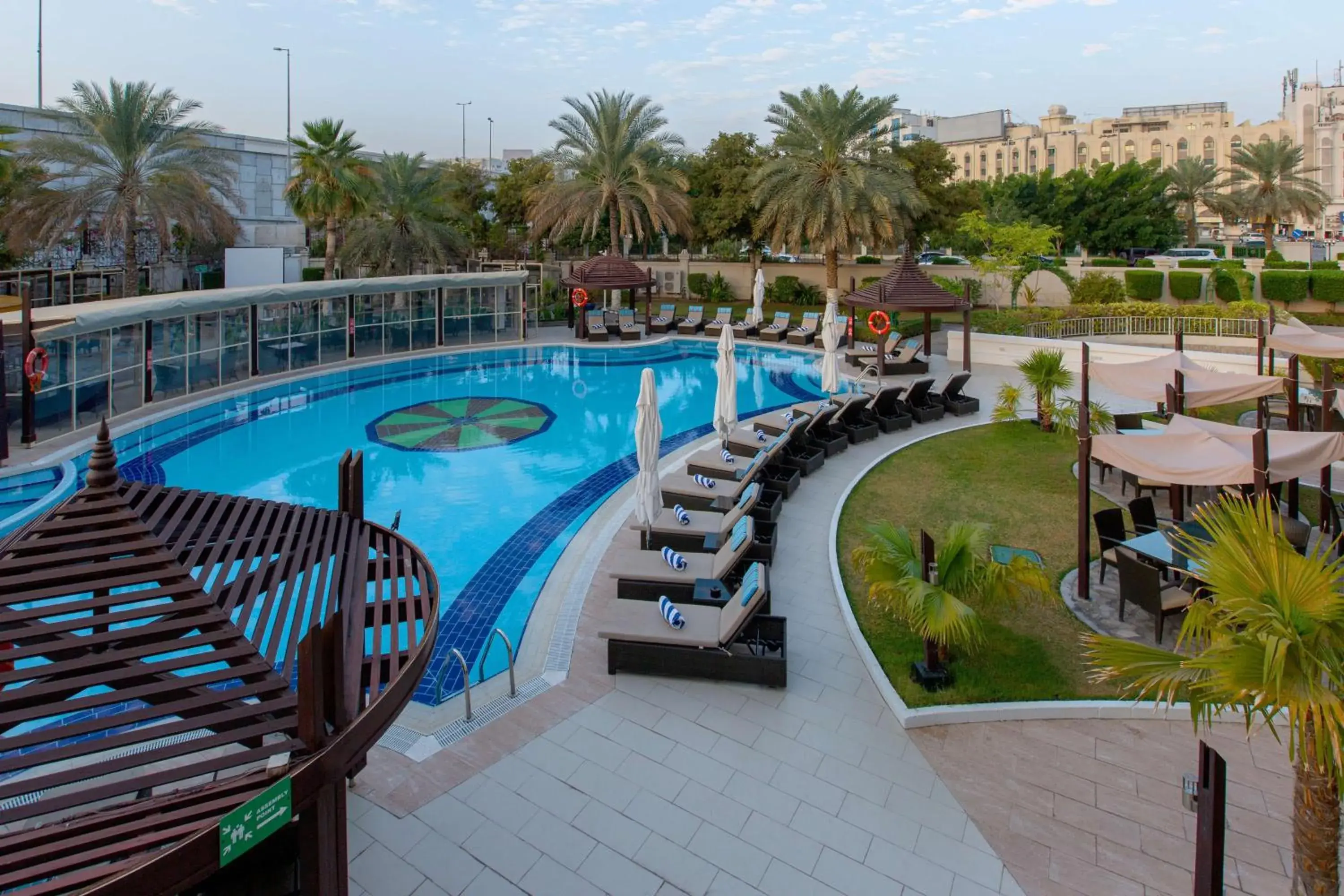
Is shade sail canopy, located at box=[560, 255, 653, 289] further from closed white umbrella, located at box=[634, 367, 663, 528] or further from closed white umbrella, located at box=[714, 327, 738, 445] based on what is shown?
closed white umbrella, located at box=[634, 367, 663, 528]

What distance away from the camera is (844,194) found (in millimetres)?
30656

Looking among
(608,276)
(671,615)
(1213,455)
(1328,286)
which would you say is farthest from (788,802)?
(1328,286)

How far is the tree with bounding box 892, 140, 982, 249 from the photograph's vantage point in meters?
35.9

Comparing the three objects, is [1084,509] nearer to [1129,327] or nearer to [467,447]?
[467,447]

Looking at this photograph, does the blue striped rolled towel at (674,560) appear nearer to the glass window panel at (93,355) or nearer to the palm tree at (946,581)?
the palm tree at (946,581)

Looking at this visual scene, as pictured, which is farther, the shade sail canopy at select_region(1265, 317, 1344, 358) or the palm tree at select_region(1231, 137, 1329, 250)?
the palm tree at select_region(1231, 137, 1329, 250)

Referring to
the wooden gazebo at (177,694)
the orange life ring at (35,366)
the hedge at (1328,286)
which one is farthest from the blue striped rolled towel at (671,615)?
the hedge at (1328,286)

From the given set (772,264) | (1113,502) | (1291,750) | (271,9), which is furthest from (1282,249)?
(1291,750)

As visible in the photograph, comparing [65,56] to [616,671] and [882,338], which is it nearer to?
[882,338]

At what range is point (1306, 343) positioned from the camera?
50.8 feet

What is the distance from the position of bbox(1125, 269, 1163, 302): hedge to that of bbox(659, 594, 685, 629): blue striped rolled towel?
104 ft

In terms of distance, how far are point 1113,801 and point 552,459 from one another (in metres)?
11.6

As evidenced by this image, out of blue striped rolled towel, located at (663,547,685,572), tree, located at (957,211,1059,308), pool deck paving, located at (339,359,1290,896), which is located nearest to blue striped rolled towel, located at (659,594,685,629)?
pool deck paving, located at (339,359,1290,896)

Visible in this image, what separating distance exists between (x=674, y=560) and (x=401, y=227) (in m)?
29.1
